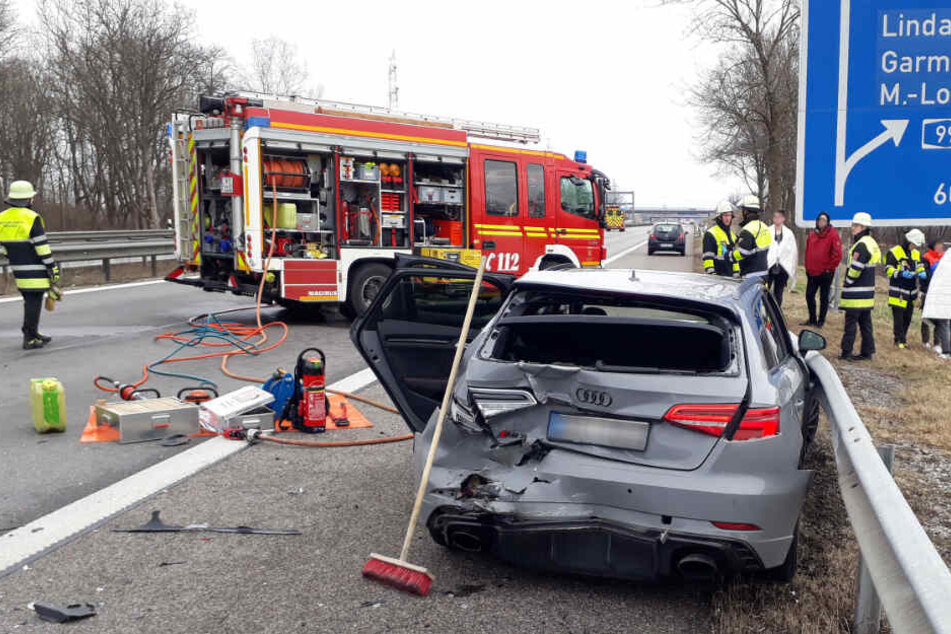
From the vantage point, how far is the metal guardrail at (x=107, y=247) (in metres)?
16.8

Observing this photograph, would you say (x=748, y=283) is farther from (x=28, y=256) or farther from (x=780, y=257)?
(x=780, y=257)

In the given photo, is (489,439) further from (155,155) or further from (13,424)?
(155,155)

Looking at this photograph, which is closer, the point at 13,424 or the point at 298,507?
the point at 298,507

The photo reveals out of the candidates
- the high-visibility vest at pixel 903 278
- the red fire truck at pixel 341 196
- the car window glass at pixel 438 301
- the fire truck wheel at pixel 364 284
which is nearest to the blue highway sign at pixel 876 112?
the car window glass at pixel 438 301

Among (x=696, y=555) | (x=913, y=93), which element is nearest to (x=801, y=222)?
(x=913, y=93)

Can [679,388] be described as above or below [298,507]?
above

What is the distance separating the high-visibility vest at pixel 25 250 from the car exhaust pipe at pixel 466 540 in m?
8.12

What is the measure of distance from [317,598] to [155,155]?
130ft

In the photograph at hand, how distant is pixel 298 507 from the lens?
15.8 ft

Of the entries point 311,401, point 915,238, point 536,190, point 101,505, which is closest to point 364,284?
point 536,190

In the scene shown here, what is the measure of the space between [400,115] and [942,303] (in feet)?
27.4

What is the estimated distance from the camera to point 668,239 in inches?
1574

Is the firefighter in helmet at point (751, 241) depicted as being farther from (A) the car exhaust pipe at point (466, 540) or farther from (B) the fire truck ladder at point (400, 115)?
(A) the car exhaust pipe at point (466, 540)

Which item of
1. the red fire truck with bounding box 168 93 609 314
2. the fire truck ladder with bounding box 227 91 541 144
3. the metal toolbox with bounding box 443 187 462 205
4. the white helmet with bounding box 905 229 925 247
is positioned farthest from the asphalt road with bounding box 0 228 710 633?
the white helmet with bounding box 905 229 925 247
